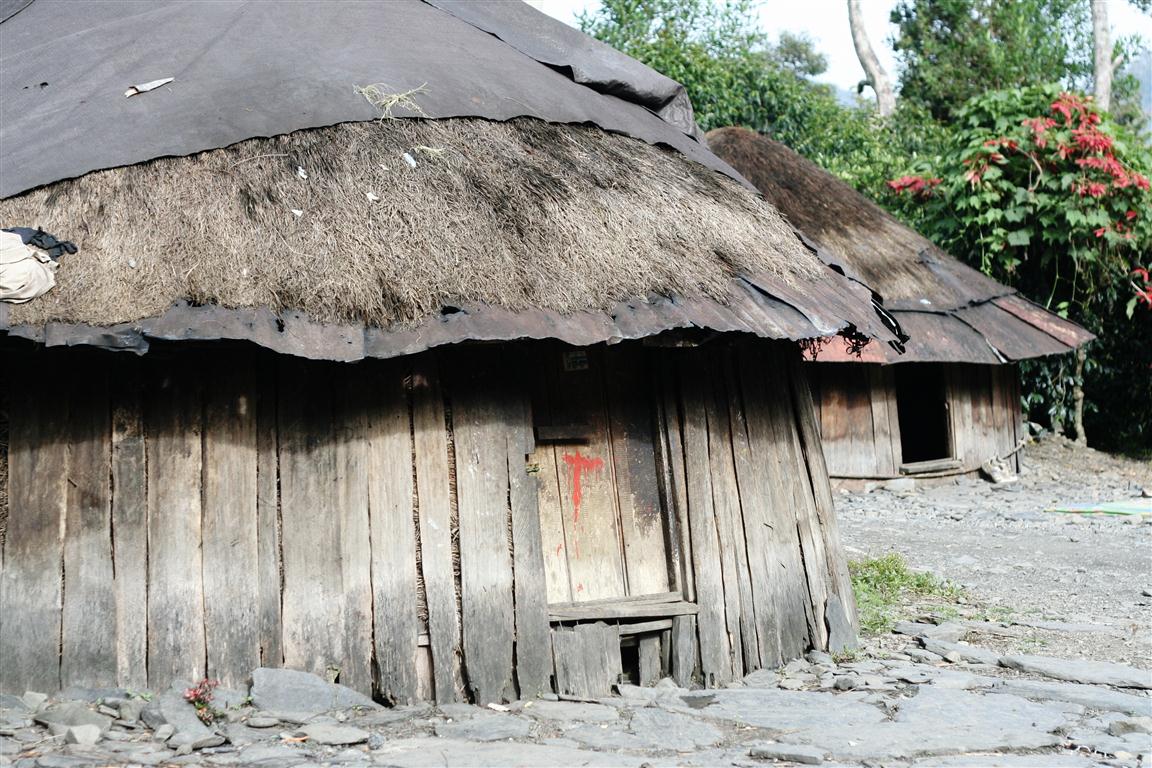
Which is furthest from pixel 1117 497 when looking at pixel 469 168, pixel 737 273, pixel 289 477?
pixel 289 477

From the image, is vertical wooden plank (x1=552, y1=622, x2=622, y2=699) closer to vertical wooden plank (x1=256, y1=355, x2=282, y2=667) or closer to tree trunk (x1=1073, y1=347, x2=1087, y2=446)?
vertical wooden plank (x1=256, y1=355, x2=282, y2=667)

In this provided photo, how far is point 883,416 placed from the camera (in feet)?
42.8

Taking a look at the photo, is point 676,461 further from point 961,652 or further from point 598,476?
point 961,652

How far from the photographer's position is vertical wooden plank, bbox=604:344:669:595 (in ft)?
20.6

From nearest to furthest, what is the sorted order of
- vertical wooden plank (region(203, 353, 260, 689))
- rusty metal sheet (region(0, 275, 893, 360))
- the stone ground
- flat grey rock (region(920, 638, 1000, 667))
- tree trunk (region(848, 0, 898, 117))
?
the stone ground
rusty metal sheet (region(0, 275, 893, 360))
vertical wooden plank (region(203, 353, 260, 689))
flat grey rock (region(920, 638, 1000, 667))
tree trunk (region(848, 0, 898, 117))

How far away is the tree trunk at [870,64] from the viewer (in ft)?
78.9

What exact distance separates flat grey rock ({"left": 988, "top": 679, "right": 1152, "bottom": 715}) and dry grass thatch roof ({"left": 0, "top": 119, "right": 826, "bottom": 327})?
2349 mm

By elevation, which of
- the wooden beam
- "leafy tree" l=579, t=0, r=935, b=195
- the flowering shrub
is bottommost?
the wooden beam

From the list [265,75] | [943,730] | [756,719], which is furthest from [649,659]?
[265,75]

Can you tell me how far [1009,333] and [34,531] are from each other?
35.6ft

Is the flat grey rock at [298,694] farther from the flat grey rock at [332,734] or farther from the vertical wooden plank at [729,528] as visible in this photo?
the vertical wooden plank at [729,528]

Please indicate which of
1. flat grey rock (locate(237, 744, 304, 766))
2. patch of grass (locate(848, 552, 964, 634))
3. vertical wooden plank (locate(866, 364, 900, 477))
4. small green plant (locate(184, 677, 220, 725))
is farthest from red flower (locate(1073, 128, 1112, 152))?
flat grey rock (locate(237, 744, 304, 766))

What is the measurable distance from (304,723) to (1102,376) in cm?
1386

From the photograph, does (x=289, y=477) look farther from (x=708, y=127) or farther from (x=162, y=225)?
(x=708, y=127)
